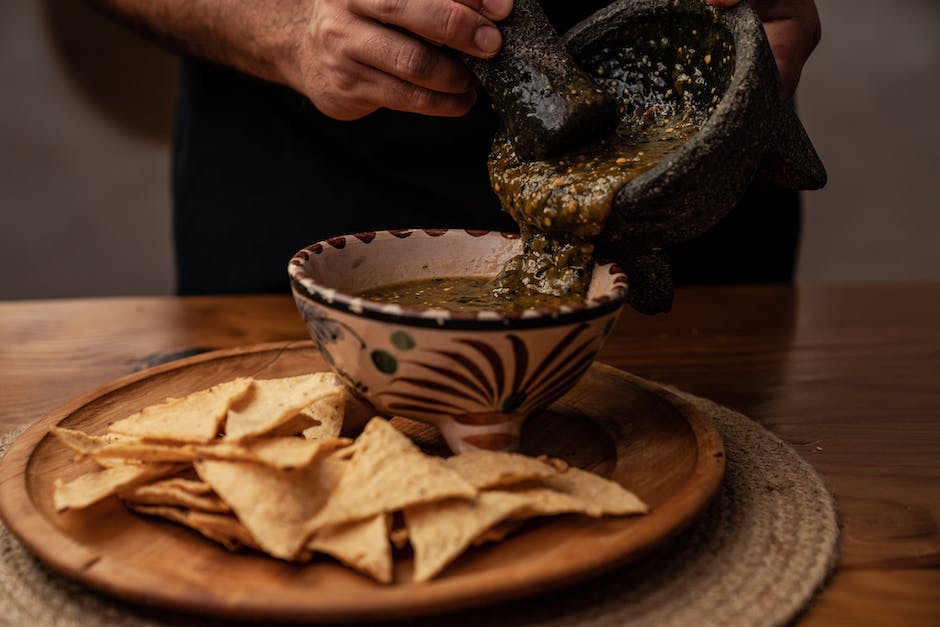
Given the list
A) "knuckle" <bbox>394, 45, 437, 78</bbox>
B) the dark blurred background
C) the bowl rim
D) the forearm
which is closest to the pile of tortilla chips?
the bowl rim

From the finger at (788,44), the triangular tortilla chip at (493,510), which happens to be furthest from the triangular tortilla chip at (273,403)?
the finger at (788,44)

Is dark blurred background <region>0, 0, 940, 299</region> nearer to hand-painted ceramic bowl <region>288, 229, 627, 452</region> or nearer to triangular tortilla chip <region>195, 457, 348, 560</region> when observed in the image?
hand-painted ceramic bowl <region>288, 229, 627, 452</region>

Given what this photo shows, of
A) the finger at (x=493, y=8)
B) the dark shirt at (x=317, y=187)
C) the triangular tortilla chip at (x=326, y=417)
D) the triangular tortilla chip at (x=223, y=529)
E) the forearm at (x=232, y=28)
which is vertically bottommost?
the dark shirt at (x=317, y=187)

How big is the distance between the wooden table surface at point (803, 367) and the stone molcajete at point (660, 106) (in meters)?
0.34

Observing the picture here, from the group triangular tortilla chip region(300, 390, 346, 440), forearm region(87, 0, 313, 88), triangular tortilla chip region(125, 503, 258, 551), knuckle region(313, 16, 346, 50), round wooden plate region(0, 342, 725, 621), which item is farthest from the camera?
forearm region(87, 0, 313, 88)

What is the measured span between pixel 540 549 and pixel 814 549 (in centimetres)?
30

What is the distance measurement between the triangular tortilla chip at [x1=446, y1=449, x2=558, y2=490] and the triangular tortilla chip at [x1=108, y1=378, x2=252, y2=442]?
0.28m

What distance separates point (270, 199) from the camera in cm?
225

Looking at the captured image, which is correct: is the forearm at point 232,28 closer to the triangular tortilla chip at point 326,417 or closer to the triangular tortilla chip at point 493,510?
the triangular tortilla chip at point 326,417

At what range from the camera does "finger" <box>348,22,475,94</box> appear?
1.42m

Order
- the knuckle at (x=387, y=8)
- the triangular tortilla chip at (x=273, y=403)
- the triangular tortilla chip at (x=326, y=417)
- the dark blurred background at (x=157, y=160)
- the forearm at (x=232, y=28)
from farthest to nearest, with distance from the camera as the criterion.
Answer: the dark blurred background at (x=157, y=160)
the forearm at (x=232, y=28)
the knuckle at (x=387, y=8)
the triangular tortilla chip at (x=326, y=417)
the triangular tortilla chip at (x=273, y=403)

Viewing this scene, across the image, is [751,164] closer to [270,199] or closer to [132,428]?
[132,428]

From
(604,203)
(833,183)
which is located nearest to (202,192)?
(604,203)

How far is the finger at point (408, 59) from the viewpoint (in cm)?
142
